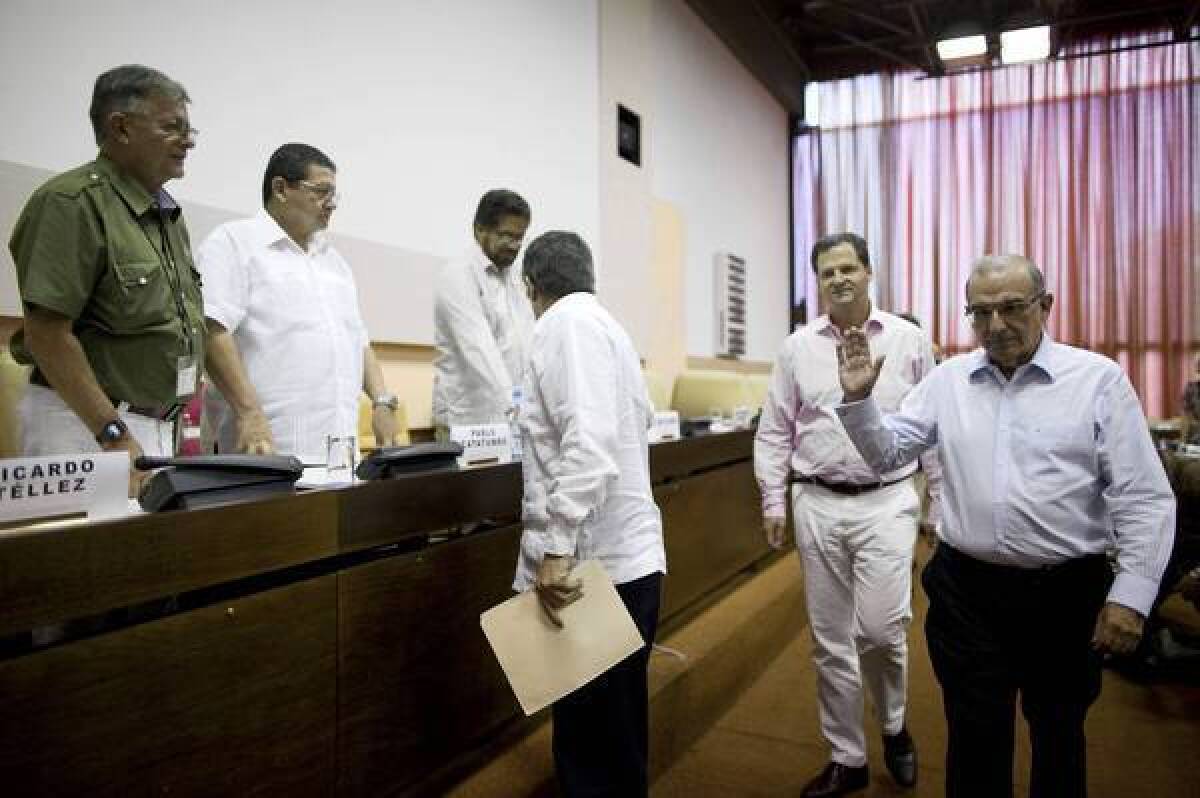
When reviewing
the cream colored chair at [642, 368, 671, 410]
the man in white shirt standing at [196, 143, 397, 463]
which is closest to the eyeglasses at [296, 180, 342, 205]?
the man in white shirt standing at [196, 143, 397, 463]

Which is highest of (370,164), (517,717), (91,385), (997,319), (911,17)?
(911,17)

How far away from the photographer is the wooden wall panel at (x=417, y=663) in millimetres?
1475

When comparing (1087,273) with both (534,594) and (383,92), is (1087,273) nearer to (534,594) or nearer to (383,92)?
(383,92)

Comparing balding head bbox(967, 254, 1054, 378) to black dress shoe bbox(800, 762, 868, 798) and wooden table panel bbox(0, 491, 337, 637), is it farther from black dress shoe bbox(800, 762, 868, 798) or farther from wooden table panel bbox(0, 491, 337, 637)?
wooden table panel bbox(0, 491, 337, 637)

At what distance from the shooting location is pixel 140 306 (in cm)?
155

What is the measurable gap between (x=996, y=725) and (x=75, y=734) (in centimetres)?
151

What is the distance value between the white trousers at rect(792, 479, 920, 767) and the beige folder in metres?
0.83

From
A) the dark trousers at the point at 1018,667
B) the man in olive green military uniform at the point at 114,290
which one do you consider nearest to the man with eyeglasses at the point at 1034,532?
the dark trousers at the point at 1018,667

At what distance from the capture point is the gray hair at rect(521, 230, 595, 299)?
1.58m

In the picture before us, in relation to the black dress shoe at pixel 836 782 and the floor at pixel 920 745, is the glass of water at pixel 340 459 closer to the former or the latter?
the floor at pixel 920 745

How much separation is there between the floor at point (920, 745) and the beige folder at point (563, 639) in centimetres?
85

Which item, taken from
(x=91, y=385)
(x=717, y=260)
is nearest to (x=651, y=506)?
(x=91, y=385)

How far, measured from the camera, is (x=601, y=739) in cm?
155

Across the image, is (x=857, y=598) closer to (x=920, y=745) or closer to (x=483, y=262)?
(x=920, y=745)
